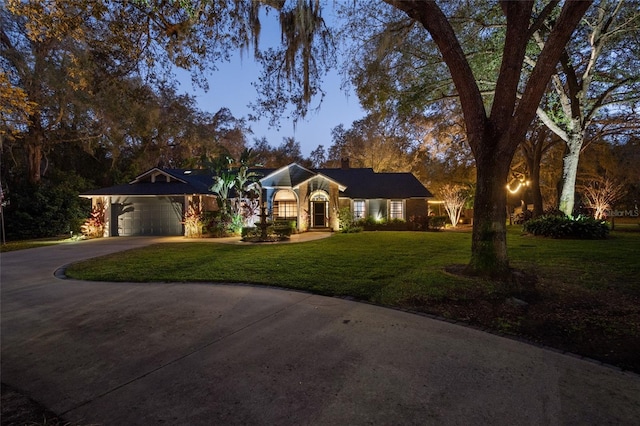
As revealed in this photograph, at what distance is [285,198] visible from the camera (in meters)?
23.6

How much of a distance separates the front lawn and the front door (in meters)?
10.8

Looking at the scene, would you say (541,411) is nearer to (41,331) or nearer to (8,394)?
(8,394)

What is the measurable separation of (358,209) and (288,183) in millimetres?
5506

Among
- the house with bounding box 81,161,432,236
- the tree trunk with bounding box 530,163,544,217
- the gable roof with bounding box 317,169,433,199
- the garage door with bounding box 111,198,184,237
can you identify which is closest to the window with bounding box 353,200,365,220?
the house with bounding box 81,161,432,236

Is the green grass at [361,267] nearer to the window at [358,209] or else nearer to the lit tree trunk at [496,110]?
the lit tree trunk at [496,110]

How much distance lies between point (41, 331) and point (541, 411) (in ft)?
18.7

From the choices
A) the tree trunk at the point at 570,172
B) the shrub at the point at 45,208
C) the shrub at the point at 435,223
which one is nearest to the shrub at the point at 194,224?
the shrub at the point at 45,208

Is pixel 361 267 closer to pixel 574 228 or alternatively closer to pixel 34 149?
pixel 574 228

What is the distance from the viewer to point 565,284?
6.72 meters

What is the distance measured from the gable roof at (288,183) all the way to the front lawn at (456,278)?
8.65 meters

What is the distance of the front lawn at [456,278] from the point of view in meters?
4.52

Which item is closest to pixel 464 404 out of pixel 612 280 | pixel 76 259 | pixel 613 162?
pixel 612 280

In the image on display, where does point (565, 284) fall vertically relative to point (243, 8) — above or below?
below

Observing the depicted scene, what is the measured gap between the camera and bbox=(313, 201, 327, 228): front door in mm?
23678
